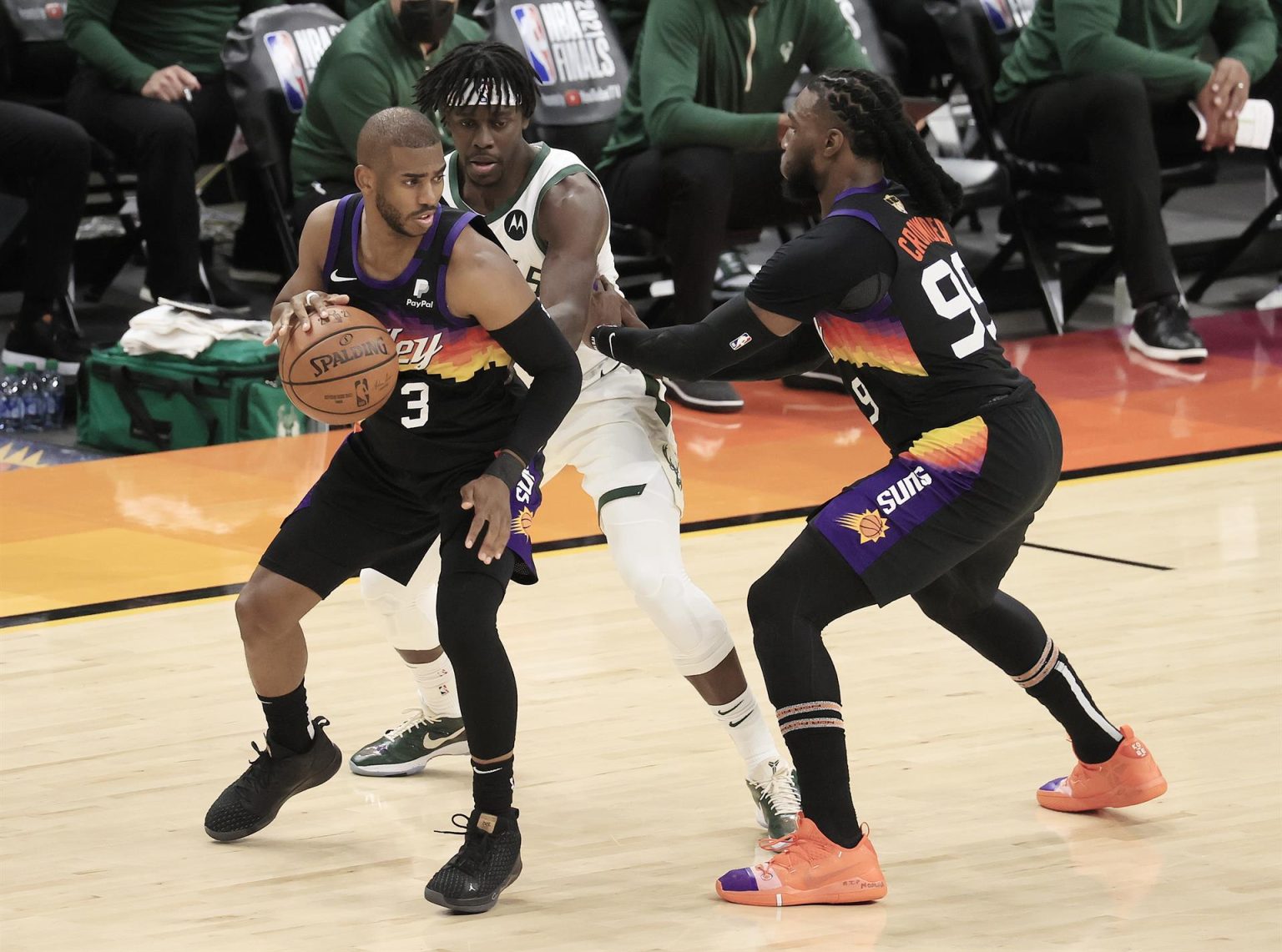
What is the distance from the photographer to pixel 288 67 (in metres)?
8.05

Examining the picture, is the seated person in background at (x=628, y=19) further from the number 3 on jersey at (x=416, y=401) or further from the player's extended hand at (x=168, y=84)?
the number 3 on jersey at (x=416, y=401)

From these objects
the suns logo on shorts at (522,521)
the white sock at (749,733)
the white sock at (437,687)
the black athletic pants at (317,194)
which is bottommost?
the black athletic pants at (317,194)

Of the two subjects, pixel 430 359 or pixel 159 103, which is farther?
pixel 159 103

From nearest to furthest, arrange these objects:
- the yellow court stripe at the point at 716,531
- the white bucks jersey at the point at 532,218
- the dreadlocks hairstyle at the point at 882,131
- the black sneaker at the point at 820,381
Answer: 1. the dreadlocks hairstyle at the point at 882,131
2. the white bucks jersey at the point at 532,218
3. the yellow court stripe at the point at 716,531
4. the black sneaker at the point at 820,381

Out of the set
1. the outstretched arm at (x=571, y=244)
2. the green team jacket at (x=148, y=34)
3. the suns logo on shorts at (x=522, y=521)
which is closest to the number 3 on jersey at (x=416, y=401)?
the suns logo on shorts at (x=522, y=521)

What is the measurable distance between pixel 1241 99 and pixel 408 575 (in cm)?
532

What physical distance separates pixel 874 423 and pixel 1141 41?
5.18 metres

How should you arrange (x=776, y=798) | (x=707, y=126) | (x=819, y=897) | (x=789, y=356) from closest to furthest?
1. (x=819, y=897)
2. (x=776, y=798)
3. (x=789, y=356)
4. (x=707, y=126)

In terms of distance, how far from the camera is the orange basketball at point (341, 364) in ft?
11.9

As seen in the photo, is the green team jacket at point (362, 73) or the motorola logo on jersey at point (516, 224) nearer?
the motorola logo on jersey at point (516, 224)

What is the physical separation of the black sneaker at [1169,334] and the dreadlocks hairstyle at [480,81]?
4.55 m

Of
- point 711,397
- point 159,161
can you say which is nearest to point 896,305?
point 711,397

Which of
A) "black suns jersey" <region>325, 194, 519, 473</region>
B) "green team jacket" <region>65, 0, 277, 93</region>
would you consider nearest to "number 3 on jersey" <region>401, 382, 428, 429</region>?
"black suns jersey" <region>325, 194, 519, 473</region>

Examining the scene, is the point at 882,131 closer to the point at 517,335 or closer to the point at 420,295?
the point at 517,335
